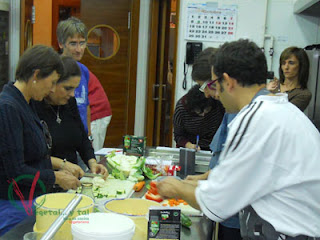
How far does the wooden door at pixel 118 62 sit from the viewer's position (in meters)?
4.67

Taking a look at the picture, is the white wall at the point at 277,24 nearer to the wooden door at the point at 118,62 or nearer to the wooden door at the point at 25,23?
the wooden door at the point at 118,62

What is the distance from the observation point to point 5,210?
1.68 m

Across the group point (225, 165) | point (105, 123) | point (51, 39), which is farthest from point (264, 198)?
point (51, 39)

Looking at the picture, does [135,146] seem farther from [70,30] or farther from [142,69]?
[142,69]

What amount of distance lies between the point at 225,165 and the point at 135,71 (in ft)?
11.9

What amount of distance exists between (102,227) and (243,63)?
2.39 ft

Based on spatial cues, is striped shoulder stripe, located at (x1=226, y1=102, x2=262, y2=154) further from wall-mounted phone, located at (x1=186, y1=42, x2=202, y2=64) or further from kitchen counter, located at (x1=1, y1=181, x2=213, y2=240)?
wall-mounted phone, located at (x1=186, y1=42, x2=202, y2=64)

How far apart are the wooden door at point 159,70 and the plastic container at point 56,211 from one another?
3144 millimetres

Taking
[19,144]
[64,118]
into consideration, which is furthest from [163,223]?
[64,118]

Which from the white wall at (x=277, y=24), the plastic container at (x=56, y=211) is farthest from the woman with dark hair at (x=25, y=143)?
the white wall at (x=277, y=24)

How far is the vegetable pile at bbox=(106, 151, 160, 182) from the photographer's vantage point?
213 centimetres

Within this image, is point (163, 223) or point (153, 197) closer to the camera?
point (163, 223)

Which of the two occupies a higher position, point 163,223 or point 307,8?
point 307,8

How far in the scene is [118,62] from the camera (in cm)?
480
